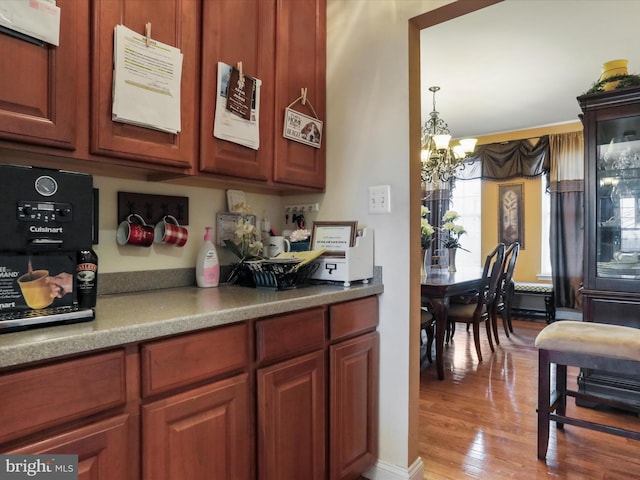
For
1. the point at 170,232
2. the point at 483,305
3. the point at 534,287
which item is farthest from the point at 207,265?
the point at 534,287

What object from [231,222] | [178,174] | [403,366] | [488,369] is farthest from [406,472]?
[488,369]

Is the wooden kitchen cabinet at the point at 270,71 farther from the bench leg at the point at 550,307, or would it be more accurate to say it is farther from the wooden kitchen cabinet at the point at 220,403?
the bench leg at the point at 550,307

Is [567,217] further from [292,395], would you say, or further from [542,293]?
[292,395]

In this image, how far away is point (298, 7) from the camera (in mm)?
1793

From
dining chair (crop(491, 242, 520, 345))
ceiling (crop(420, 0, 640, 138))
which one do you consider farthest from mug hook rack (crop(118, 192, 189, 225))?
dining chair (crop(491, 242, 520, 345))

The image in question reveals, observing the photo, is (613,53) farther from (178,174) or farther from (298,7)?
(178,174)

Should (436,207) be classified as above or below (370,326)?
above

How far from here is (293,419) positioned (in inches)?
53.8

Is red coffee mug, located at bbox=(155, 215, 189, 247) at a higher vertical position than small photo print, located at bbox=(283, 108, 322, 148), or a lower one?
lower

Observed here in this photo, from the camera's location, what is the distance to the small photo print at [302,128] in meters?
1.74

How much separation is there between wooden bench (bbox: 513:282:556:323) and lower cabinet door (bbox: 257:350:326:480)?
454 centimetres

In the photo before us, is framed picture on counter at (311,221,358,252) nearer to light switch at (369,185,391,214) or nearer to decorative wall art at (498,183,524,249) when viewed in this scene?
light switch at (369,185,391,214)

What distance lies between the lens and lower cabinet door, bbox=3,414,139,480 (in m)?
0.84

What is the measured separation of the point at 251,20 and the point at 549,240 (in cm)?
489
